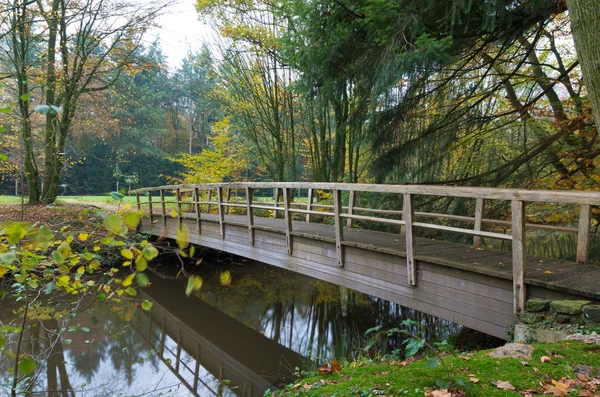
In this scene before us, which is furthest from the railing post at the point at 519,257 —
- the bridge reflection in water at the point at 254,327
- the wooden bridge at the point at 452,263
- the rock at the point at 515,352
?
the bridge reflection in water at the point at 254,327

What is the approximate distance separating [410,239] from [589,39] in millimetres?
2347

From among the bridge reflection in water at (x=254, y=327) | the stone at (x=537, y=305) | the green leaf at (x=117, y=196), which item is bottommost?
the bridge reflection in water at (x=254, y=327)

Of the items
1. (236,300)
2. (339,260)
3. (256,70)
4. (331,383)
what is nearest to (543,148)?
(339,260)

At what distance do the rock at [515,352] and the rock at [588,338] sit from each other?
0.33m

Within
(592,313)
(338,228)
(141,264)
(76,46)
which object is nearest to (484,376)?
(592,313)

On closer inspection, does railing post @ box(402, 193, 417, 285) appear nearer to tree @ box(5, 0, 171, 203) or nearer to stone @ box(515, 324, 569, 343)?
stone @ box(515, 324, 569, 343)

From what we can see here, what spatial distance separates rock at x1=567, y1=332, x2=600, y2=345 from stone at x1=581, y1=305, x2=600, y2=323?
0.52 ft

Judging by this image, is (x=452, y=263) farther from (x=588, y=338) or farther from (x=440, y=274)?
(x=588, y=338)

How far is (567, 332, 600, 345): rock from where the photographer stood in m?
2.51

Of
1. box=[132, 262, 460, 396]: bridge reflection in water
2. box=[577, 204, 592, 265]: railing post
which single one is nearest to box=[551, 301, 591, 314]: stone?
box=[577, 204, 592, 265]: railing post

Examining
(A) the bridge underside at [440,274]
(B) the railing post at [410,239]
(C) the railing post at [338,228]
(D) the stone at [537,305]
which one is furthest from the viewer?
(C) the railing post at [338,228]

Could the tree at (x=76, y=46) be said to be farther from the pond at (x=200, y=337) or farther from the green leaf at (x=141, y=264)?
the green leaf at (x=141, y=264)

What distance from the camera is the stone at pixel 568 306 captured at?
9.14 feet

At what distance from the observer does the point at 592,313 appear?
273cm
